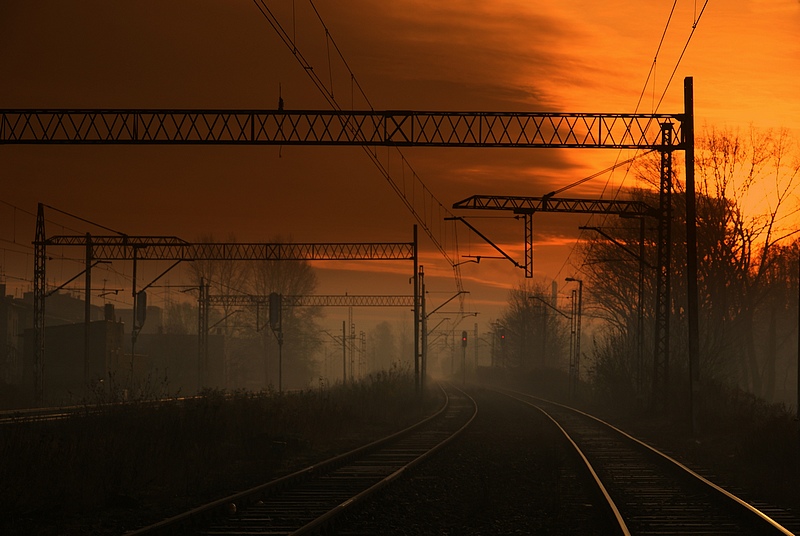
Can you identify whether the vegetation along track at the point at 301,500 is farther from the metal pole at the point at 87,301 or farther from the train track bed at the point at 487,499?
the metal pole at the point at 87,301

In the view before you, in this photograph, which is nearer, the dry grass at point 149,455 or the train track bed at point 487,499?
the train track bed at point 487,499

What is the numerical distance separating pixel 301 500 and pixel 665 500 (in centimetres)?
571

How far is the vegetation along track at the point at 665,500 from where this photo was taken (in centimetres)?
1225

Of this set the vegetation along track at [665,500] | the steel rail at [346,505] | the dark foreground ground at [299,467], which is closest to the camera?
the steel rail at [346,505]

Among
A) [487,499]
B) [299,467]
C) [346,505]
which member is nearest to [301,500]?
[346,505]

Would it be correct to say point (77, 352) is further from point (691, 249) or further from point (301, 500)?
point (301, 500)

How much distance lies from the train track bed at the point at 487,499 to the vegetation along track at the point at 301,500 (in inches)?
17.0

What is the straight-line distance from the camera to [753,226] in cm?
4650

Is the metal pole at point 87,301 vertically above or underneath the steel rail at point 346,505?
above

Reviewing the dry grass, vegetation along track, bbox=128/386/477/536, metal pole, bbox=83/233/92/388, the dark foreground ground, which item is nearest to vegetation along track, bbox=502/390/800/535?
the dark foreground ground

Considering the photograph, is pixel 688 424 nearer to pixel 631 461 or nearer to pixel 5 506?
pixel 631 461

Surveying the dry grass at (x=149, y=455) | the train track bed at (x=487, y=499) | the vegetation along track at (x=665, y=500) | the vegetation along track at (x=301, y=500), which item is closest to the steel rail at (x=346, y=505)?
the vegetation along track at (x=301, y=500)

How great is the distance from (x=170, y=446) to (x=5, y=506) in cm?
658

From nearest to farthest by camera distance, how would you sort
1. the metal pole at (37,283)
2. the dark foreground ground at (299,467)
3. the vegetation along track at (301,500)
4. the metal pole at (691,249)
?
the vegetation along track at (301,500) < the dark foreground ground at (299,467) < the metal pole at (691,249) < the metal pole at (37,283)
